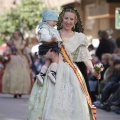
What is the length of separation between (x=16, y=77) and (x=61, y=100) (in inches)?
394

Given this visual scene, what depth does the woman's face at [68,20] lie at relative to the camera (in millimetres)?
9484

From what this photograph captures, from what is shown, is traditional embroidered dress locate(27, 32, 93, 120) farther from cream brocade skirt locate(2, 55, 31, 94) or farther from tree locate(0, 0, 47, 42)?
tree locate(0, 0, 47, 42)

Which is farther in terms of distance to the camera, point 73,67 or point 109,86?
point 109,86

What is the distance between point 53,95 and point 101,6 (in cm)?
2733

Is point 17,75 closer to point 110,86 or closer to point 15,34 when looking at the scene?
point 15,34

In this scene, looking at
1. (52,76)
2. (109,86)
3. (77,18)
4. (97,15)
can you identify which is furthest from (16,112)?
(97,15)

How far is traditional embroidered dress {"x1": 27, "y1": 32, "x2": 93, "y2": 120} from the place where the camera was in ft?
30.1

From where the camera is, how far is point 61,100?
9234 mm

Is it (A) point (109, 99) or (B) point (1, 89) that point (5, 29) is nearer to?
(B) point (1, 89)

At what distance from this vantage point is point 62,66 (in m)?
9.45

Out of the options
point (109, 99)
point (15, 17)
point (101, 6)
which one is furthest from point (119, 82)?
point (15, 17)

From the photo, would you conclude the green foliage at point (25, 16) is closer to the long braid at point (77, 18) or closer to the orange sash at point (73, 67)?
the long braid at point (77, 18)

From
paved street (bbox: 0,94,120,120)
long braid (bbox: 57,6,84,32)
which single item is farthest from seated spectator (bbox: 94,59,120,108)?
long braid (bbox: 57,6,84,32)

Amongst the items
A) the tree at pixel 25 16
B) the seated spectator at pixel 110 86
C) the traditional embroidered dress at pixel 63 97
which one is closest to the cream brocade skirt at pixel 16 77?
the seated spectator at pixel 110 86
